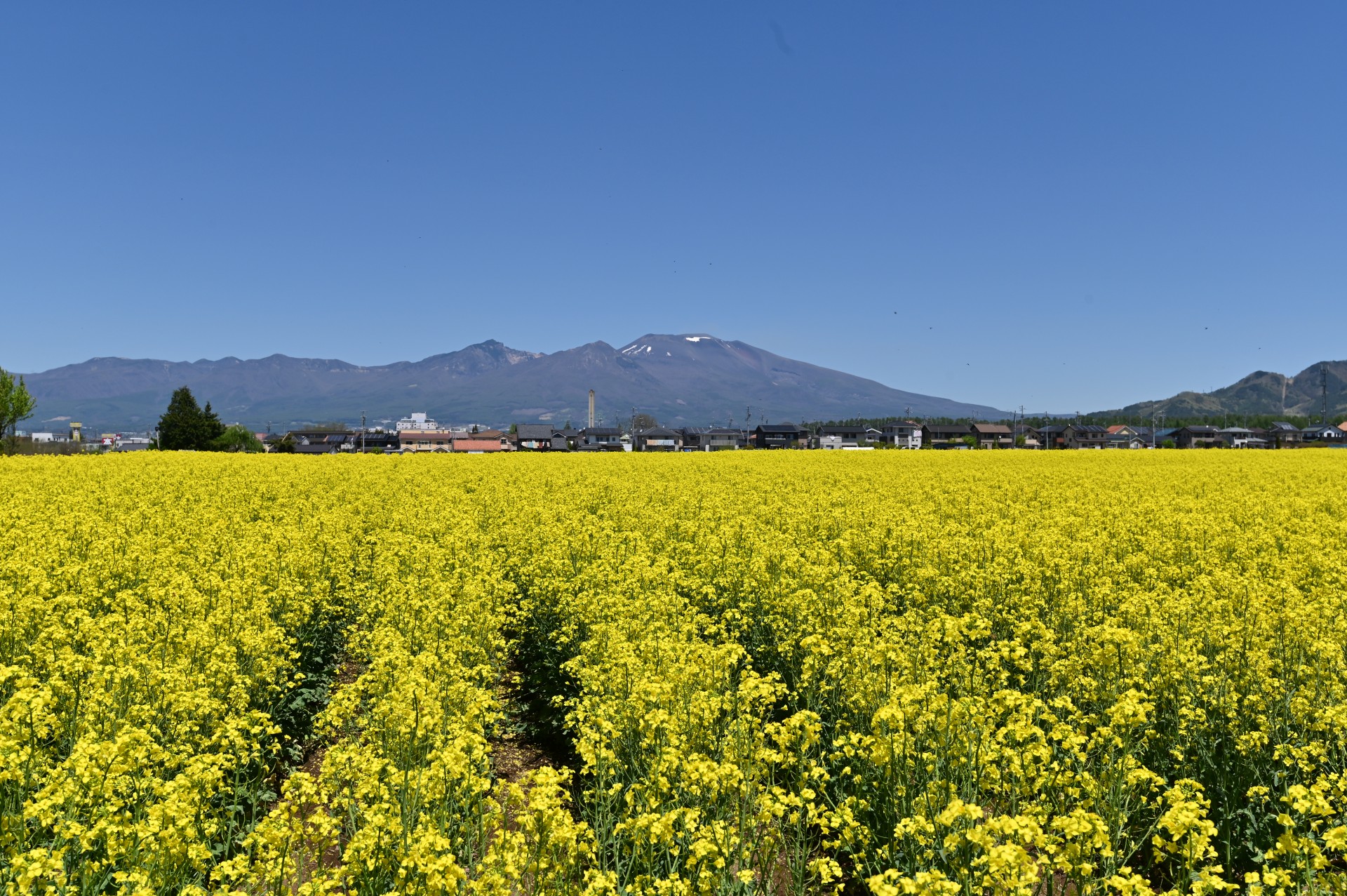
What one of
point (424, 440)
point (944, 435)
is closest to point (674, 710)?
point (424, 440)

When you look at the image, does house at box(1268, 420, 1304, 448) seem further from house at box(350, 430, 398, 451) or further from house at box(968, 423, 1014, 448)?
house at box(350, 430, 398, 451)

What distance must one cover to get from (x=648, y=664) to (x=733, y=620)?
369cm

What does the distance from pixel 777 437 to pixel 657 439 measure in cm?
2651

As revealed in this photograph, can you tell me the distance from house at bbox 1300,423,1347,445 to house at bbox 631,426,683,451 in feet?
369

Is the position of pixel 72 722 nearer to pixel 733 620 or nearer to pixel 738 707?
pixel 738 707

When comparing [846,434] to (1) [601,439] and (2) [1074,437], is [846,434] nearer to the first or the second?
(2) [1074,437]

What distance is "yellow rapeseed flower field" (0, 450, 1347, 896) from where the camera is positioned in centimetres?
503

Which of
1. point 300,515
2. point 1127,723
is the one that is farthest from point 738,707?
point 300,515

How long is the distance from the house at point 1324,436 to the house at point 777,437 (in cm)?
8619

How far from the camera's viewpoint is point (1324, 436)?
134 m

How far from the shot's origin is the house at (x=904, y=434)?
530 feet

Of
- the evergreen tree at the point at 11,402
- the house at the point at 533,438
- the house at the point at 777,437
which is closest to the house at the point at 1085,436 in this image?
the house at the point at 777,437

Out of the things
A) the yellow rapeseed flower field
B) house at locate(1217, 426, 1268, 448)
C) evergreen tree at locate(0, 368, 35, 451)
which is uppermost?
evergreen tree at locate(0, 368, 35, 451)

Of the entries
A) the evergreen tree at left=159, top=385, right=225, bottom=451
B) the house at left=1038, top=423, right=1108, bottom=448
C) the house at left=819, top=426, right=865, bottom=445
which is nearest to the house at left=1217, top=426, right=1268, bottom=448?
the house at left=1038, top=423, right=1108, bottom=448
